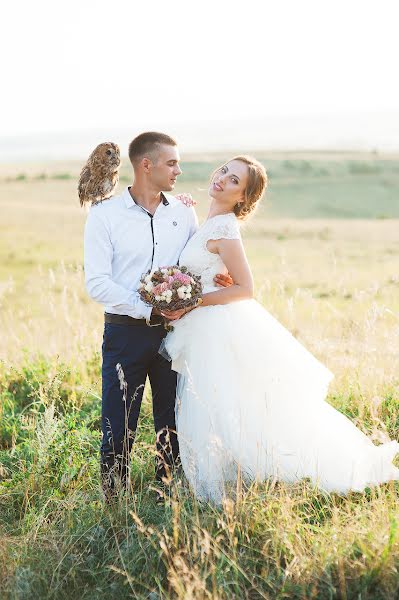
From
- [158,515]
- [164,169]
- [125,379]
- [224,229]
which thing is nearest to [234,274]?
[224,229]

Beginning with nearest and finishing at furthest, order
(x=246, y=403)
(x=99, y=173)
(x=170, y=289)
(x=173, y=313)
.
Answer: (x=170, y=289)
(x=173, y=313)
(x=246, y=403)
(x=99, y=173)

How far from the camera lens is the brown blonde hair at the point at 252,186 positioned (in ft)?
16.0

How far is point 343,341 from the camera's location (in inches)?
274

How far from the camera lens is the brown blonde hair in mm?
4879

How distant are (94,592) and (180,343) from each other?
1.57m

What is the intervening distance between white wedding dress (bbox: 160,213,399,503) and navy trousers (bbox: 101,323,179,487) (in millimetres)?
121

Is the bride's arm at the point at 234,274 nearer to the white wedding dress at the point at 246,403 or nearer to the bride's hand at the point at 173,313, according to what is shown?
the white wedding dress at the point at 246,403

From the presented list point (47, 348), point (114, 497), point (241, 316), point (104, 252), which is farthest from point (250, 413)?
point (47, 348)

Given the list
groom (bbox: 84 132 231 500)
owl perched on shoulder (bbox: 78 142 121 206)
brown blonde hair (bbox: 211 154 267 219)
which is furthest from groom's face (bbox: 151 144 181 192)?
brown blonde hair (bbox: 211 154 267 219)

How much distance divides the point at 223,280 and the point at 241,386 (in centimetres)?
67

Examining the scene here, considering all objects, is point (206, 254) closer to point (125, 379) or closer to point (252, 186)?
point (252, 186)

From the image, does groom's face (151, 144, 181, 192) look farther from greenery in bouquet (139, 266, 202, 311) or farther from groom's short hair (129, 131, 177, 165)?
greenery in bouquet (139, 266, 202, 311)

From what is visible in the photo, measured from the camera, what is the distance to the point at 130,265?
16.0 feet

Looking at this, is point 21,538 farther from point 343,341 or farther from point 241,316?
point 343,341
